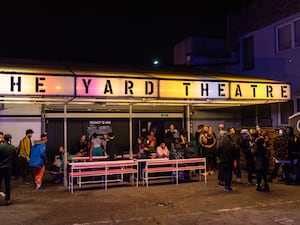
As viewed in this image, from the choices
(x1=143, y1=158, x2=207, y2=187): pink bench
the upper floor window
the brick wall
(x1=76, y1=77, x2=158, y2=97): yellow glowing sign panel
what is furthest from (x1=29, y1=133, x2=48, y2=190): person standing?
the brick wall

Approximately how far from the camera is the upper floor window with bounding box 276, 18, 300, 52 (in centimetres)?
1473

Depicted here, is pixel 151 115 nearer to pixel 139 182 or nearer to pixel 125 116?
pixel 125 116

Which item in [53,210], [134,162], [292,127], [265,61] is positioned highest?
[265,61]

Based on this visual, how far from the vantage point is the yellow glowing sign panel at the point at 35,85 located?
370 inches

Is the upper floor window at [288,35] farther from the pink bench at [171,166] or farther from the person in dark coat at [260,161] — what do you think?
the pink bench at [171,166]

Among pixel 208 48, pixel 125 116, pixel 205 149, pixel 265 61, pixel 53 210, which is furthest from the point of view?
pixel 208 48

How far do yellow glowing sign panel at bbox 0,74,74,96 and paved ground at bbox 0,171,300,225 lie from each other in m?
2.80

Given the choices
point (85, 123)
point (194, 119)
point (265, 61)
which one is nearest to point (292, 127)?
point (265, 61)

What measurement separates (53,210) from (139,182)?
13.3ft

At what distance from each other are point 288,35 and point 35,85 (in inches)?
413

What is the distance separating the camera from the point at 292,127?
40.6 ft

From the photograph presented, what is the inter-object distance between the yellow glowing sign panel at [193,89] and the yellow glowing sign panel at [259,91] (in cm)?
36

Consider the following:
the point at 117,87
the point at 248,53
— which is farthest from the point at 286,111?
the point at 117,87

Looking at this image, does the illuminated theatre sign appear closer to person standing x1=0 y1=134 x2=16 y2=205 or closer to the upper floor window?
person standing x1=0 y1=134 x2=16 y2=205
